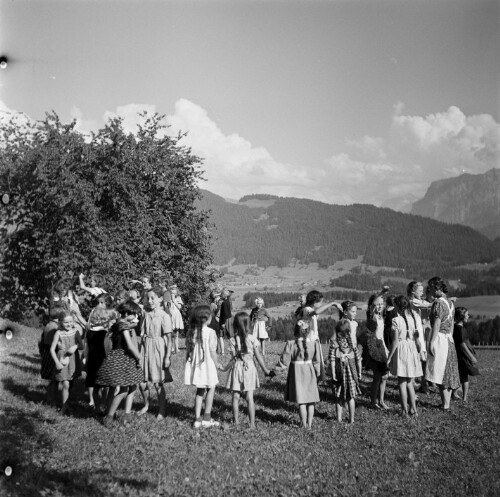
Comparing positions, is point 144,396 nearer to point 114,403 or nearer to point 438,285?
point 114,403

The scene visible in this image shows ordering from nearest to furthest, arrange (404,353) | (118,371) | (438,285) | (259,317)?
(118,371), (404,353), (438,285), (259,317)

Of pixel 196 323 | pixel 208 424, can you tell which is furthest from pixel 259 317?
pixel 208 424

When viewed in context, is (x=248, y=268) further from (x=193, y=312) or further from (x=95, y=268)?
(x=193, y=312)

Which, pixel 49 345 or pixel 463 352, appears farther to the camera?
pixel 463 352

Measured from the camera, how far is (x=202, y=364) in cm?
912

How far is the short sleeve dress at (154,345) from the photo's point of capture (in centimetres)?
938

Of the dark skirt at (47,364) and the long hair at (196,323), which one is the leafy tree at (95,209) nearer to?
the dark skirt at (47,364)

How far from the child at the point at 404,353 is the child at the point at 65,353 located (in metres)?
5.96

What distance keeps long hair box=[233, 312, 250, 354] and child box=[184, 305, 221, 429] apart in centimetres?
48

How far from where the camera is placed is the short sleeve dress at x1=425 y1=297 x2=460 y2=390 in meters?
10.5

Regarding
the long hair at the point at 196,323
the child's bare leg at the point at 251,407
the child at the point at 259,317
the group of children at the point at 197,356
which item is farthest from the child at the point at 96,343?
the child at the point at 259,317

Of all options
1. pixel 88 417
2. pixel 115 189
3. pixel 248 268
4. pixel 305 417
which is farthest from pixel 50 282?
pixel 248 268

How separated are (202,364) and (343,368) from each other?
2.54 m

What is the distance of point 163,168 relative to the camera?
29219mm
